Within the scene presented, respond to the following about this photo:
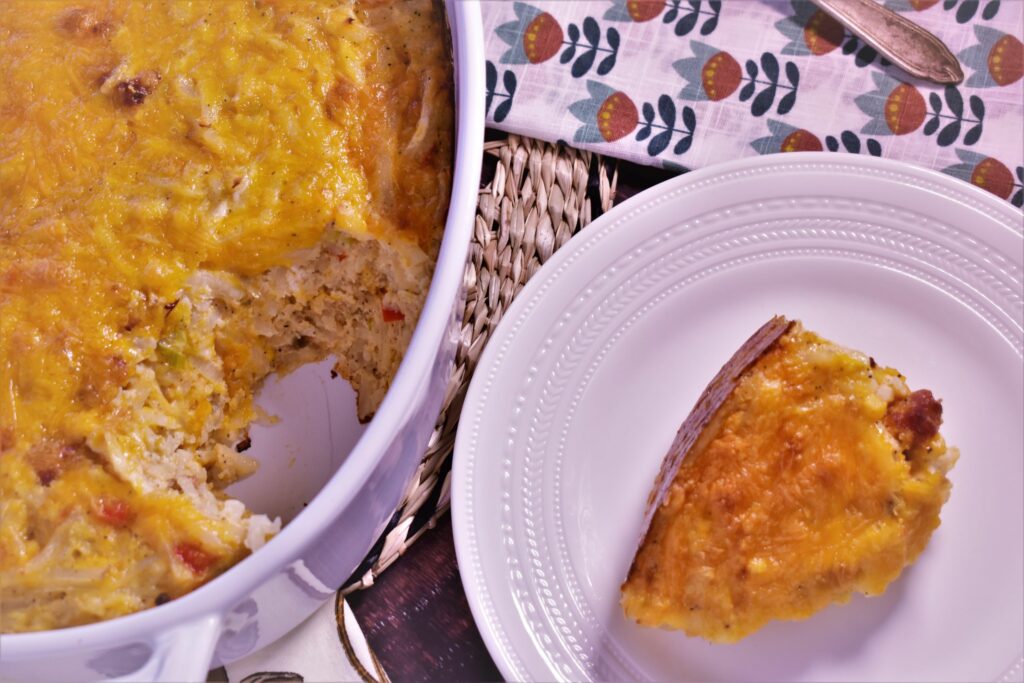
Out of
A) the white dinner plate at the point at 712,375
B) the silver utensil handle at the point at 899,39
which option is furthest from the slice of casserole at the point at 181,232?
the silver utensil handle at the point at 899,39

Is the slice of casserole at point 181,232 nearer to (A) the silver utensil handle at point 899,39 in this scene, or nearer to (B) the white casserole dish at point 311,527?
(B) the white casserole dish at point 311,527

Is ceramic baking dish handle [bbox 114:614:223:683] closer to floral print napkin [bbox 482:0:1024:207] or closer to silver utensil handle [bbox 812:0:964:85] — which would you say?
floral print napkin [bbox 482:0:1024:207]

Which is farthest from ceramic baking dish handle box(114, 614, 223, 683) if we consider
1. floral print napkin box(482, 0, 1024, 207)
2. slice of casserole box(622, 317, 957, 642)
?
floral print napkin box(482, 0, 1024, 207)

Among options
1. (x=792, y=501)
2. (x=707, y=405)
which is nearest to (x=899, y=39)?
(x=707, y=405)

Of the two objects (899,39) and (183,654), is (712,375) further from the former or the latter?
(183,654)

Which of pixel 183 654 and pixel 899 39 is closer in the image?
pixel 183 654

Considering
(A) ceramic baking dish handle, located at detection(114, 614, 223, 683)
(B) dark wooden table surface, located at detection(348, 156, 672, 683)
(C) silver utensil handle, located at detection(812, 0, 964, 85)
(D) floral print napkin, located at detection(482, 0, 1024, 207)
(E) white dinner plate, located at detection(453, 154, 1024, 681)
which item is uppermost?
(C) silver utensil handle, located at detection(812, 0, 964, 85)
